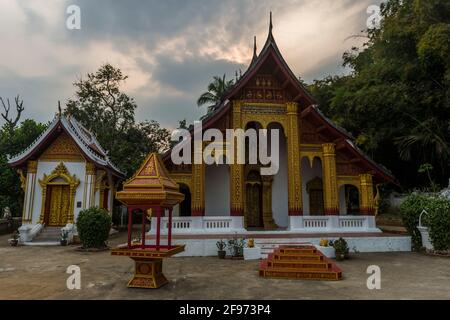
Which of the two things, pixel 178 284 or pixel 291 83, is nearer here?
pixel 178 284

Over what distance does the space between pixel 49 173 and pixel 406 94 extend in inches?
787

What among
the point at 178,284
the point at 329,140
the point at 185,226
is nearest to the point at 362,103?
the point at 329,140

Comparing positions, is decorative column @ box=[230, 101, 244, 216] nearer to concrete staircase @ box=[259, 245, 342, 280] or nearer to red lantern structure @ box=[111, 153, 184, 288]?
concrete staircase @ box=[259, 245, 342, 280]

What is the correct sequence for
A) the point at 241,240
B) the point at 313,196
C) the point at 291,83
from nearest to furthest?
1. the point at 241,240
2. the point at 291,83
3. the point at 313,196

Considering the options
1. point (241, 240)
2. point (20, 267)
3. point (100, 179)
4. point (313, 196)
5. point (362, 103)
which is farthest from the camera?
point (362, 103)

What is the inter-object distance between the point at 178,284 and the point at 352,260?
592 centimetres

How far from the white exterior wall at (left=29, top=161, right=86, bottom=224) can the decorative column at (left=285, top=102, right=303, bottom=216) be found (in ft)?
33.4

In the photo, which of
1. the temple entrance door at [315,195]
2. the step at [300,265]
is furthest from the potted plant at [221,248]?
the temple entrance door at [315,195]

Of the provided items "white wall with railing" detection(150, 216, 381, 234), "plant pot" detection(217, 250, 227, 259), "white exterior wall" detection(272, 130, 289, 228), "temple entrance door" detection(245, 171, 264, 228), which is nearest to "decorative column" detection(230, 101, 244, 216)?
"white wall with railing" detection(150, 216, 381, 234)

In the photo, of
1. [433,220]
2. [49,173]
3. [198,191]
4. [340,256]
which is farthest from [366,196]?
[49,173]

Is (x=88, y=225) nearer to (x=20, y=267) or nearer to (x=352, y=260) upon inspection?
(x=20, y=267)

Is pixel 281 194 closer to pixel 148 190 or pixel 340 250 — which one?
pixel 340 250

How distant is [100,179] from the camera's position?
16.1 metres

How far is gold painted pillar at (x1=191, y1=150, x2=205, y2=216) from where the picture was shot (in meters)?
11.6
